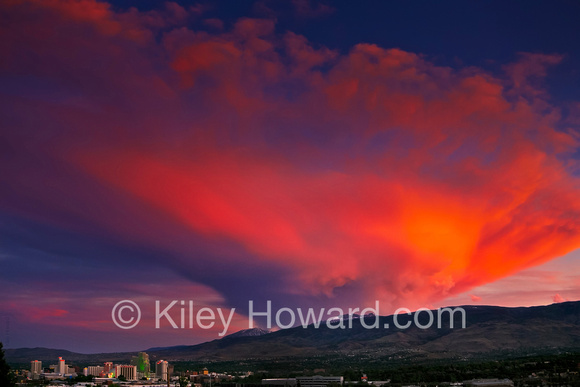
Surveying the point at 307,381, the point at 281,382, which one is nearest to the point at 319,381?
the point at 307,381

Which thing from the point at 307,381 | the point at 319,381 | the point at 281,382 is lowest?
the point at 281,382

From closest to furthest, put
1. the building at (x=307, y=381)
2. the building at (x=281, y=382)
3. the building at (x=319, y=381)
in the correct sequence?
the building at (x=319, y=381), the building at (x=307, y=381), the building at (x=281, y=382)

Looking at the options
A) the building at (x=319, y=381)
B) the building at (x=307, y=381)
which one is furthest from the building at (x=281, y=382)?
the building at (x=319, y=381)

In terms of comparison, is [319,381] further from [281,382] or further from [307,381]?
[281,382]

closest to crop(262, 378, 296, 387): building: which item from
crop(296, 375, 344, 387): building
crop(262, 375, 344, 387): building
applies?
crop(262, 375, 344, 387): building

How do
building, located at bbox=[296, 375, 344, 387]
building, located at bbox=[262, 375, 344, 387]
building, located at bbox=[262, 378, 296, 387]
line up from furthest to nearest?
building, located at bbox=[262, 378, 296, 387]
building, located at bbox=[262, 375, 344, 387]
building, located at bbox=[296, 375, 344, 387]

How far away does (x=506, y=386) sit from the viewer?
126938 millimetres

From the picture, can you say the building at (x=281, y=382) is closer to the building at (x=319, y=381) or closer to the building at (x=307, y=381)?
the building at (x=307, y=381)

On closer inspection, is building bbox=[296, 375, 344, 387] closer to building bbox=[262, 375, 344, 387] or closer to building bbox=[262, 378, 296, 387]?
building bbox=[262, 375, 344, 387]

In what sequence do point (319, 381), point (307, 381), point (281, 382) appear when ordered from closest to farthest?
point (319, 381)
point (307, 381)
point (281, 382)

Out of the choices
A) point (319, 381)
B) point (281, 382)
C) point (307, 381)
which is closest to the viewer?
point (319, 381)

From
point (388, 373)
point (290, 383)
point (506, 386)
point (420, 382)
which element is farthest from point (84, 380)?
point (506, 386)

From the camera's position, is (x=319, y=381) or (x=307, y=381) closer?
(x=319, y=381)

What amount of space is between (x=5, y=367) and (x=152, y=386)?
11175cm
